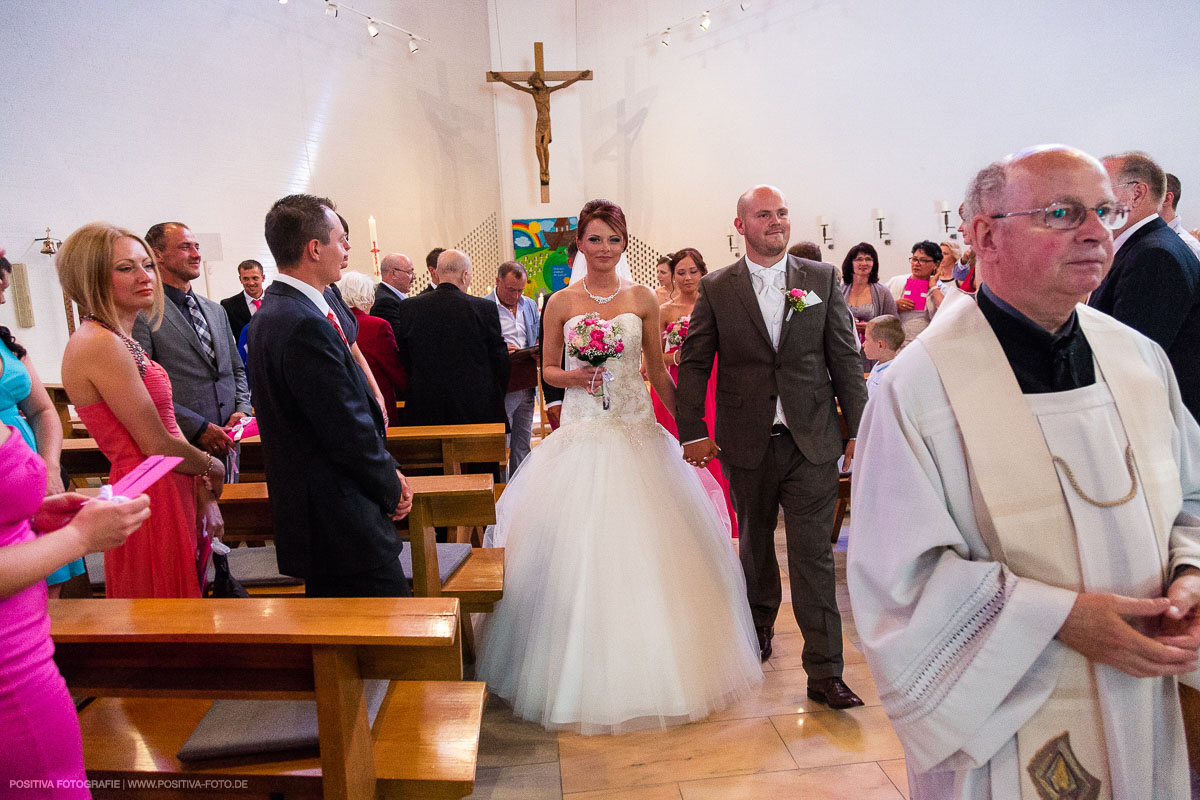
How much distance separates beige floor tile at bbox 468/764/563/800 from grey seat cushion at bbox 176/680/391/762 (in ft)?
2.55

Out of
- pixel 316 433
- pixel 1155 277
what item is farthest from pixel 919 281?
pixel 316 433

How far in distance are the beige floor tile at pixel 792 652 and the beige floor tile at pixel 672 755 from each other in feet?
1.59

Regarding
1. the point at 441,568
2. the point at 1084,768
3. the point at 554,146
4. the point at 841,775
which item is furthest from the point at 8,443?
the point at 554,146

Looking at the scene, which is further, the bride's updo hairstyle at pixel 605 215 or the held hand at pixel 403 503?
the bride's updo hairstyle at pixel 605 215

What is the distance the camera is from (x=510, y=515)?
10.3 feet

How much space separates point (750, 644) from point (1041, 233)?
6.51 ft

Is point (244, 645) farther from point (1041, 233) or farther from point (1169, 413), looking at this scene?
point (1169, 413)

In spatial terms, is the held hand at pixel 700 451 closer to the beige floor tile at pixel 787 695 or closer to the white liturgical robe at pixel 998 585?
the beige floor tile at pixel 787 695

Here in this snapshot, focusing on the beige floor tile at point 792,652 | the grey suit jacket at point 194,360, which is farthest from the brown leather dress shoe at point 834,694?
the grey suit jacket at point 194,360

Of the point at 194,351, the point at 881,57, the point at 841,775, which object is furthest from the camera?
the point at 881,57

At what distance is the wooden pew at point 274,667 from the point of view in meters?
1.53

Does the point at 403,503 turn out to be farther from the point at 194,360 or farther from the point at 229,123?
the point at 229,123

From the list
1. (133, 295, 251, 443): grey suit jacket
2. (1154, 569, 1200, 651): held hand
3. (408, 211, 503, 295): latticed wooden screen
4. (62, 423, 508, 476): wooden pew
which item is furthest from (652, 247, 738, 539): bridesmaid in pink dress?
(408, 211, 503, 295): latticed wooden screen

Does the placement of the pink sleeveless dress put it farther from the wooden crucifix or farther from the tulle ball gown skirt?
the wooden crucifix
